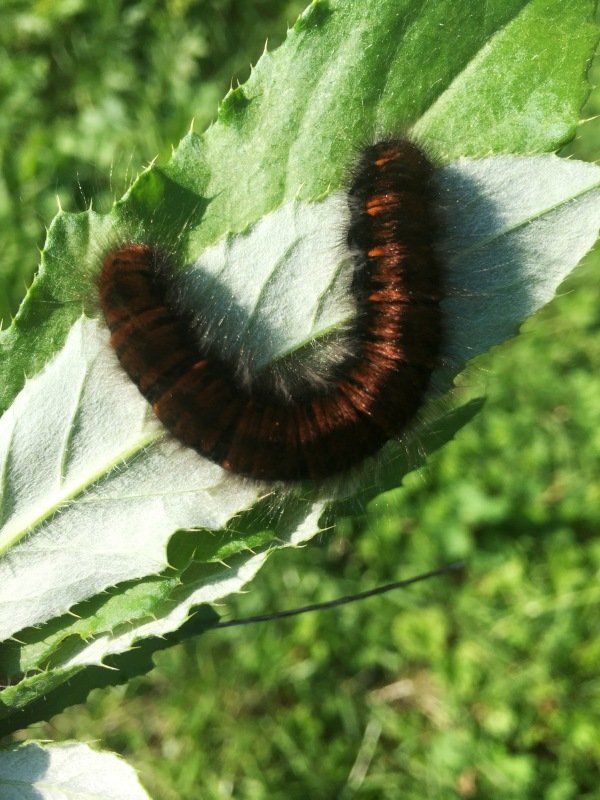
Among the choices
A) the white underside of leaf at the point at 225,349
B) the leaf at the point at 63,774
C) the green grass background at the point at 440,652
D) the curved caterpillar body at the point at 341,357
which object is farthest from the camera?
the green grass background at the point at 440,652

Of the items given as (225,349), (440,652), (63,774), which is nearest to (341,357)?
(225,349)

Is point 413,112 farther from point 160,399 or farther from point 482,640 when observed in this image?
point 482,640

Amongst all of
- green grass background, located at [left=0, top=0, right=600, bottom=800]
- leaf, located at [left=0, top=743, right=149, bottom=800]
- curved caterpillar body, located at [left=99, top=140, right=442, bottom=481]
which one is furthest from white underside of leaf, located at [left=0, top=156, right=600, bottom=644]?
green grass background, located at [left=0, top=0, right=600, bottom=800]

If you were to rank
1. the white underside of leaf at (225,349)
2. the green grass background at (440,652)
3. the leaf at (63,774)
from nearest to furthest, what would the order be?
the leaf at (63,774)
the white underside of leaf at (225,349)
the green grass background at (440,652)

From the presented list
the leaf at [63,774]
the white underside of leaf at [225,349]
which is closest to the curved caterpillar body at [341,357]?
Answer: the white underside of leaf at [225,349]

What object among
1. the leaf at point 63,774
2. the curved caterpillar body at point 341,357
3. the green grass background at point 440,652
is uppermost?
the curved caterpillar body at point 341,357

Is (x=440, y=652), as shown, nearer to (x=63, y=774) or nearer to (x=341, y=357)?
(x=341, y=357)

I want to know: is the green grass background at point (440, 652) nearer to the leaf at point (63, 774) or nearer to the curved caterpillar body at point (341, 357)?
the curved caterpillar body at point (341, 357)

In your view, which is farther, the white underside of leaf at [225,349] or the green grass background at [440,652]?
the green grass background at [440,652]
